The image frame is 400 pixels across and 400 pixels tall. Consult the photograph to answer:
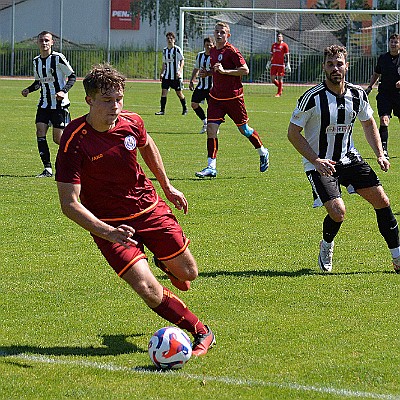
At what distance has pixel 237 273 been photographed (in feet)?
25.8

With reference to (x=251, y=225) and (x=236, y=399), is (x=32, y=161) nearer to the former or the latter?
(x=251, y=225)

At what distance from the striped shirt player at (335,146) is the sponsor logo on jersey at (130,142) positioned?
226 cm

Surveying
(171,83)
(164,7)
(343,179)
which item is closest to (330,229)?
(343,179)

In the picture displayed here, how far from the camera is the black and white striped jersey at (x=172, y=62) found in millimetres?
25203

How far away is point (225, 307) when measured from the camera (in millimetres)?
6758

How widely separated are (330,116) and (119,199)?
2646mm

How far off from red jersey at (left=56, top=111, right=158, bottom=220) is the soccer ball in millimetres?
878

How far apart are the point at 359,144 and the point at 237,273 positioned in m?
11.5

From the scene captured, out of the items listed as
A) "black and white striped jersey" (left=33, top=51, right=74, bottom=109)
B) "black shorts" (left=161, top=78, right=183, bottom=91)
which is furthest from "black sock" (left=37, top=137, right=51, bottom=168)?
"black shorts" (left=161, top=78, right=183, bottom=91)

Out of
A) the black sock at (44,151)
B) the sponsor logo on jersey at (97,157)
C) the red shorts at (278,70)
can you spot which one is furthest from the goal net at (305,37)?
the sponsor logo on jersey at (97,157)

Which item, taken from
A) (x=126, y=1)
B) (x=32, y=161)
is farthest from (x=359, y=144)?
(x=126, y=1)

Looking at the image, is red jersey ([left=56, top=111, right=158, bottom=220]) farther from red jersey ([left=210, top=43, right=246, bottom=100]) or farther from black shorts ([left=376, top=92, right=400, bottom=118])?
black shorts ([left=376, top=92, right=400, bottom=118])

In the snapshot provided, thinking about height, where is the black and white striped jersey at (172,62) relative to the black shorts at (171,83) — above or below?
above

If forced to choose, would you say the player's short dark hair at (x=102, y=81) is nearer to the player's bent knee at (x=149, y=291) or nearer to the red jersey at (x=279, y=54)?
the player's bent knee at (x=149, y=291)
